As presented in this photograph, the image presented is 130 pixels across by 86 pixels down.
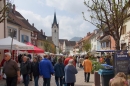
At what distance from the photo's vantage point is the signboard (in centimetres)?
1105

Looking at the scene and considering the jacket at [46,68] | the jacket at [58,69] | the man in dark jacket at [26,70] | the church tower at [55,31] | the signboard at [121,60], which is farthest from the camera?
the church tower at [55,31]

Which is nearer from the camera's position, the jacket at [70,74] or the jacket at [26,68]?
the jacket at [70,74]

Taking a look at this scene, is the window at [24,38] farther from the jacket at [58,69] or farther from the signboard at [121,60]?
the signboard at [121,60]

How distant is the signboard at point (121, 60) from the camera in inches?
435

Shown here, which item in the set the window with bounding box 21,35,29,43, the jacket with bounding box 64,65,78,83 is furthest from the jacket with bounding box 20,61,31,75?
the window with bounding box 21,35,29,43

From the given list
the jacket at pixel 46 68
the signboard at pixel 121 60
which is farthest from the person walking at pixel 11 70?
the signboard at pixel 121 60

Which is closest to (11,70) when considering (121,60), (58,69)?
(58,69)

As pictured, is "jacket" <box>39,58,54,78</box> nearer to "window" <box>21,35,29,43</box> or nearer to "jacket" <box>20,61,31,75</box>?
"jacket" <box>20,61,31,75</box>

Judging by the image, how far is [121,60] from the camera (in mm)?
11086

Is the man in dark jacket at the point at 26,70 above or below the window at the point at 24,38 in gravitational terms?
below

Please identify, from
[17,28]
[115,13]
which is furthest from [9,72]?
[17,28]

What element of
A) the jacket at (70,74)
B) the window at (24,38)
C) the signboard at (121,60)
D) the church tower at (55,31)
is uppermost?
the church tower at (55,31)

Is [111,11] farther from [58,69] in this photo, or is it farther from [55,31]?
[55,31]

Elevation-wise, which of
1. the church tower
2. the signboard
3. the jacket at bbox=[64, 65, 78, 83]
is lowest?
the jacket at bbox=[64, 65, 78, 83]
